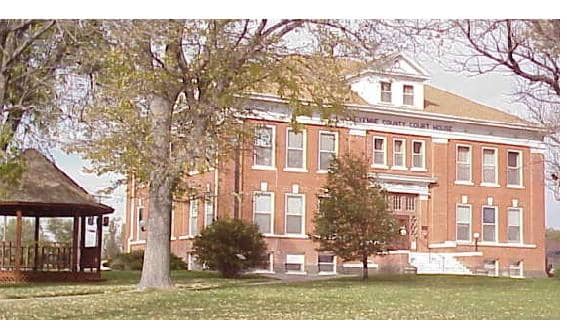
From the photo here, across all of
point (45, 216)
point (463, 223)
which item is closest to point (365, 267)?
point (463, 223)

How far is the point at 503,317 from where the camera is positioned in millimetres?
6453

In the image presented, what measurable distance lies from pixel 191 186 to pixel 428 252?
1400 mm

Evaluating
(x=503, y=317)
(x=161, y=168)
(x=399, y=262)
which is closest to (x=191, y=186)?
(x=161, y=168)

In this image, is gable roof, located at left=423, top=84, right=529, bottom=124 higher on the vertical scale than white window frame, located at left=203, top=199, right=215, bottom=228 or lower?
higher

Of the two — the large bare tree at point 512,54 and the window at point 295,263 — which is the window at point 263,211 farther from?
the large bare tree at point 512,54

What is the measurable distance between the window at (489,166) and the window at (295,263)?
1149 mm

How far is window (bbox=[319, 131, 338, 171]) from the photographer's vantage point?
6645 millimetres

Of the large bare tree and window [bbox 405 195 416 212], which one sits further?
window [bbox 405 195 416 212]

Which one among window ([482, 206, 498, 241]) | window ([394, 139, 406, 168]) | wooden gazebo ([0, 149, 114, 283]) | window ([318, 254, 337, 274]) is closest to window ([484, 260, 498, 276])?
window ([482, 206, 498, 241])

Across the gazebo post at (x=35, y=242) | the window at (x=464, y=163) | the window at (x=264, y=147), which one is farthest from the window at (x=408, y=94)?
the gazebo post at (x=35, y=242)

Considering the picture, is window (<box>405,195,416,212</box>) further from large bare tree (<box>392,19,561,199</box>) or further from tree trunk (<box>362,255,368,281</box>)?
large bare tree (<box>392,19,561,199</box>)

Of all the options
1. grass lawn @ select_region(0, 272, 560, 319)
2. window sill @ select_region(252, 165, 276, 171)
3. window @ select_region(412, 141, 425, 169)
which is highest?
window @ select_region(412, 141, 425, 169)

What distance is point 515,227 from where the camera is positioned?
6707 millimetres

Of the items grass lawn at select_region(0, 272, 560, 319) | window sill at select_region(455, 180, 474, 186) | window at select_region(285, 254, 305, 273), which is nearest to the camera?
grass lawn at select_region(0, 272, 560, 319)
